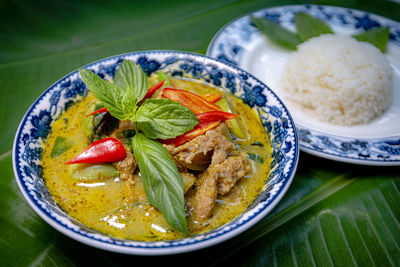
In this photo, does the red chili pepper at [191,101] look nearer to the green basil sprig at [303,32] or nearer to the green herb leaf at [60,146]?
the green herb leaf at [60,146]

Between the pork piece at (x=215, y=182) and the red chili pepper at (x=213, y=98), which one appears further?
the red chili pepper at (x=213, y=98)

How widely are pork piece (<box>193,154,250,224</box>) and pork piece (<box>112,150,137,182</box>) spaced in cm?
46

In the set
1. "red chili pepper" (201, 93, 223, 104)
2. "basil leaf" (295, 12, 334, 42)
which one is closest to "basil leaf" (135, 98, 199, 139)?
"red chili pepper" (201, 93, 223, 104)

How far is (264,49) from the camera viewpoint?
419cm

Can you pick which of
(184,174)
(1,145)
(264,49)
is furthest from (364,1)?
(1,145)

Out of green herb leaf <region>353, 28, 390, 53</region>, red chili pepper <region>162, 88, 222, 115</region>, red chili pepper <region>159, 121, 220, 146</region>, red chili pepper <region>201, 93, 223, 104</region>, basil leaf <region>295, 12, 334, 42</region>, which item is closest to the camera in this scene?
red chili pepper <region>159, 121, 220, 146</region>

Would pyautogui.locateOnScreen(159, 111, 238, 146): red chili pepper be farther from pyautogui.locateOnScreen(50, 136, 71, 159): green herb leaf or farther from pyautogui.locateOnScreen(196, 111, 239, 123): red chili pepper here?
pyautogui.locateOnScreen(50, 136, 71, 159): green herb leaf

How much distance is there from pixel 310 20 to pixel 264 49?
84 centimetres

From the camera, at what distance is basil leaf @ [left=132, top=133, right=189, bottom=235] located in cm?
174

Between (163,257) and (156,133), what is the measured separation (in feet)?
2.68

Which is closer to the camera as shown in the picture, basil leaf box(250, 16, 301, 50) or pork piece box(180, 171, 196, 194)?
pork piece box(180, 171, 196, 194)

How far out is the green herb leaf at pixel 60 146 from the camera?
94.5 inches

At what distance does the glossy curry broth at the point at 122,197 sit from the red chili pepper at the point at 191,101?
1.26 feet

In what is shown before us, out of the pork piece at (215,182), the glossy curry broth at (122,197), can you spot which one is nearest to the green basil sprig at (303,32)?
the glossy curry broth at (122,197)
